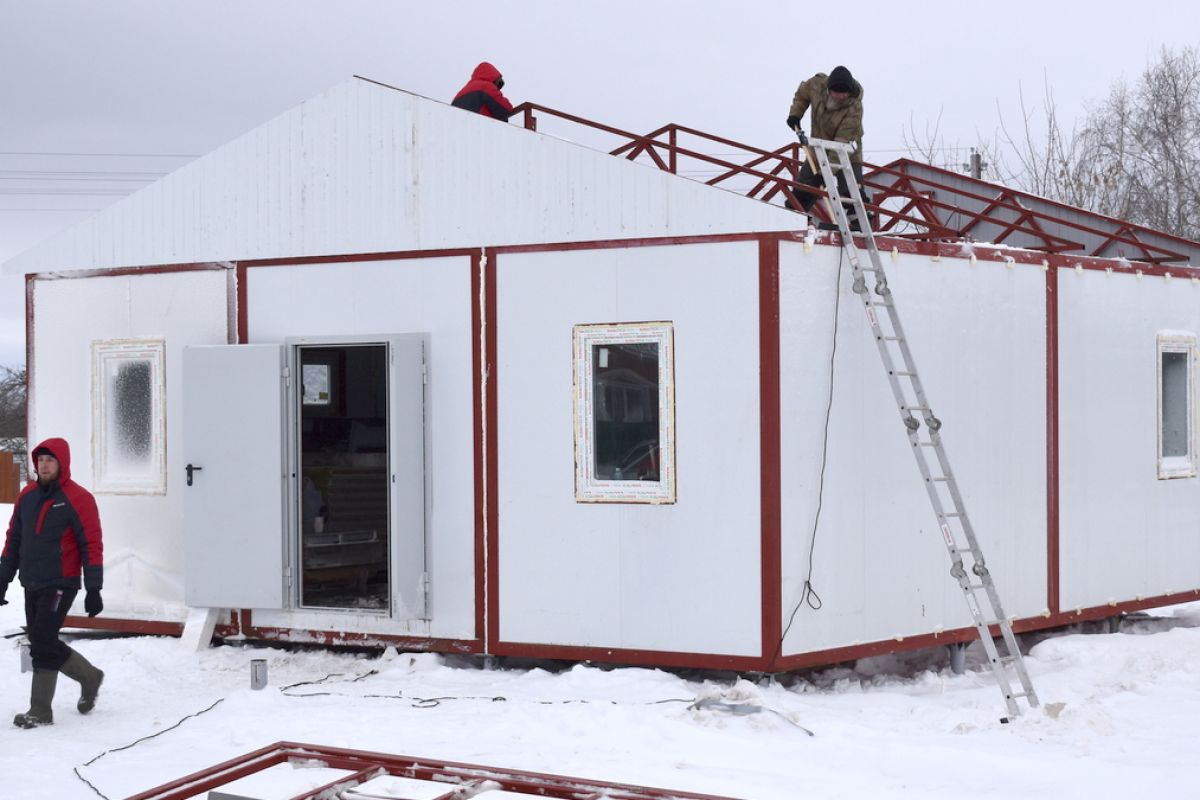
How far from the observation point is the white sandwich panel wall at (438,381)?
10664 millimetres

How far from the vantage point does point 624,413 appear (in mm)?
10195

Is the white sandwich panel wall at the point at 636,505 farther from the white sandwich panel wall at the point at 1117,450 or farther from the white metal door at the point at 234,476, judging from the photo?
the white sandwich panel wall at the point at 1117,450

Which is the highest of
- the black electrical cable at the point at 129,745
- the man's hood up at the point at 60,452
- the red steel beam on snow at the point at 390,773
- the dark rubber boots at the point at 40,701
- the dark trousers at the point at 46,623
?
the man's hood up at the point at 60,452

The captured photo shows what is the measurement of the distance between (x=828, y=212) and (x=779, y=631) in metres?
3.15

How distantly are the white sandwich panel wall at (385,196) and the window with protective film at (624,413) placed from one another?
794 millimetres

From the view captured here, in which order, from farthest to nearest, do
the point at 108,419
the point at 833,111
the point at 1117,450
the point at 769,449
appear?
the point at 1117,450 < the point at 108,419 < the point at 833,111 < the point at 769,449

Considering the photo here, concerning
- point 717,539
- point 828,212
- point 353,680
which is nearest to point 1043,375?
point 828,212

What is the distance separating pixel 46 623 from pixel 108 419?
3287 millimetres

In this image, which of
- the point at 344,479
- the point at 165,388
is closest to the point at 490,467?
the point at 165,388

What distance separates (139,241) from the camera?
12031mm

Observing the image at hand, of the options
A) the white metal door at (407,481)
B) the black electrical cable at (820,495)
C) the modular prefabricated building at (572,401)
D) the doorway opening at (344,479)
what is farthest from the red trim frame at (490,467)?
the black electrical cable at (820,495)

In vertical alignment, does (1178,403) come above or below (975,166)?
below

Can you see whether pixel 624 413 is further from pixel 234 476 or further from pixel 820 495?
pixel 234 476

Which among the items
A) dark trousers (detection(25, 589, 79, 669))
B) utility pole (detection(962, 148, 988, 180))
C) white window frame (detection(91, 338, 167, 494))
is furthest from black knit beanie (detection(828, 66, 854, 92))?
utility pole (detection(962, 148, 988, 180))
